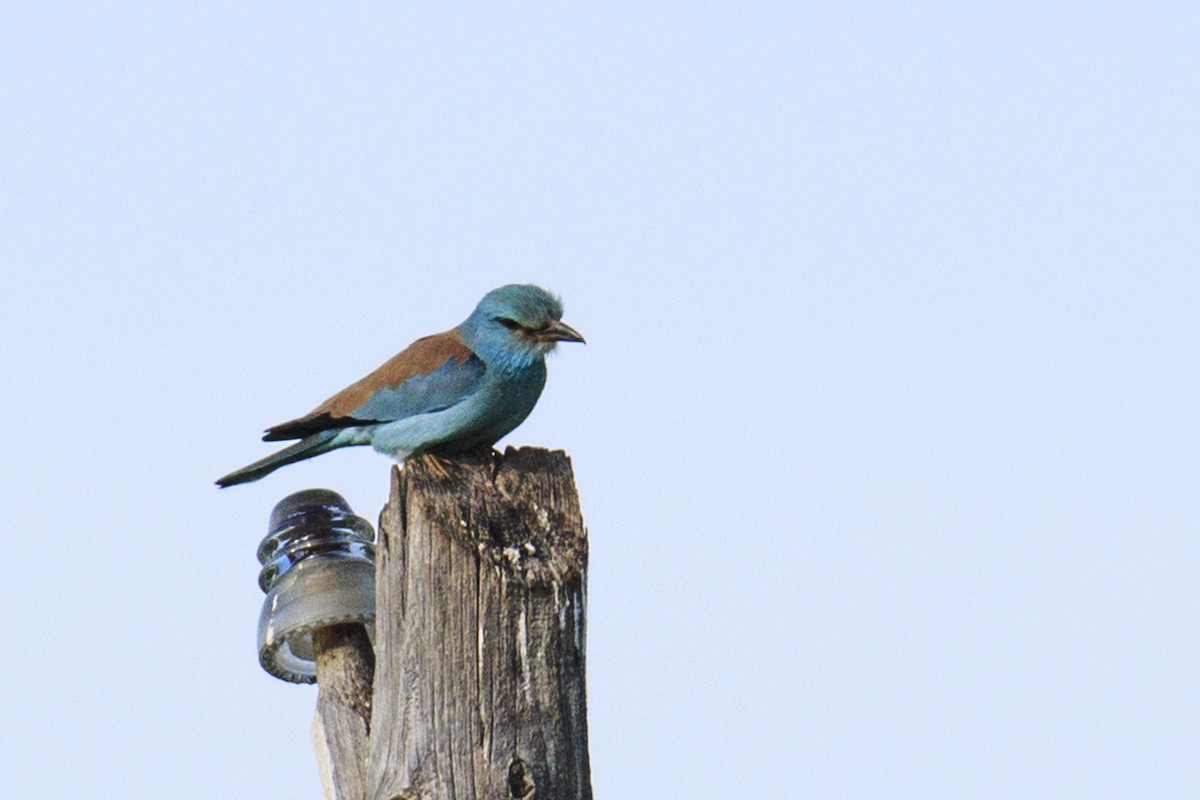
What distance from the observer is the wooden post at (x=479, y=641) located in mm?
4641

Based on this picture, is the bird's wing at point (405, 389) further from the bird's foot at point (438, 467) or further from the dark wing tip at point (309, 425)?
the bird's foot at point (438, 467)

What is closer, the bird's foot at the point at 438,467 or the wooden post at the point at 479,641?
the wooden post at the point at 479,641

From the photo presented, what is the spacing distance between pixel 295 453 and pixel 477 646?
331 centimetres

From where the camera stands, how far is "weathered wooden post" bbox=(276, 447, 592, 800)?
4641mm

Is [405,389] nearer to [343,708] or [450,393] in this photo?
[450,393]

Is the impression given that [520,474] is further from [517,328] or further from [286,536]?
[517,328]

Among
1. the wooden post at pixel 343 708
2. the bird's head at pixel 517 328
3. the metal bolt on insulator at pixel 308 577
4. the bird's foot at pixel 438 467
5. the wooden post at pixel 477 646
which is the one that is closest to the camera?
the wooden post at pixel 477 646

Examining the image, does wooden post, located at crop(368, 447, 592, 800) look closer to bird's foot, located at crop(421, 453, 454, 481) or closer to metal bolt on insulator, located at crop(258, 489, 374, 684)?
bird's foot, located at crop(421, 453, 454, 481)

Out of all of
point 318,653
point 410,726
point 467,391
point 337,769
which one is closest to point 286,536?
point 318,653

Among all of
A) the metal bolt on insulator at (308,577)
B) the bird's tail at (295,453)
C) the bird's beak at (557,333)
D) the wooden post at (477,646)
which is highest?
the bird's beak at (557,333)

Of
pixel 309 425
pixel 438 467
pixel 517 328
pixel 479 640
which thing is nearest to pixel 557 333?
pixel 517 328

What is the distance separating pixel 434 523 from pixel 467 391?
8.54 ft

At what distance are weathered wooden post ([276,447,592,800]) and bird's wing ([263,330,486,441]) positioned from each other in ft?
7.46

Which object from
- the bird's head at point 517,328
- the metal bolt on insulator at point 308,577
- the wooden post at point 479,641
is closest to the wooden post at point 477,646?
the wooden post at point 479,641
